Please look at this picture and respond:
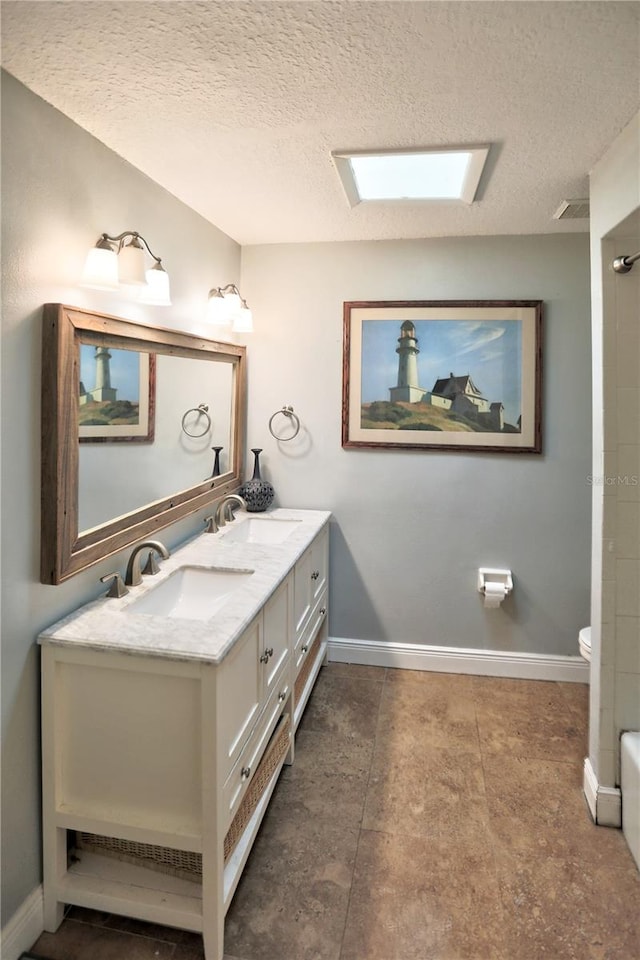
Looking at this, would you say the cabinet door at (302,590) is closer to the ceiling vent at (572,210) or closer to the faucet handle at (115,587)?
the faucet handle at (115,587)

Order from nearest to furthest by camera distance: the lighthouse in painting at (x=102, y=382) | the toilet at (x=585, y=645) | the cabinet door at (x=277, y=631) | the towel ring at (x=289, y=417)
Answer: the lighthouse in painting at (x=102, y=382) → the cabinet door at (x=277, y=631) → the toilet at (x=585, y=645) → the towel ring at (x=289, y=417)

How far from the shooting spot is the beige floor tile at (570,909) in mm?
1498

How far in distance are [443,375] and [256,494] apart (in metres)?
1.18

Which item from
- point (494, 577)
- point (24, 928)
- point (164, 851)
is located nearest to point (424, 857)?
point (164, 851)

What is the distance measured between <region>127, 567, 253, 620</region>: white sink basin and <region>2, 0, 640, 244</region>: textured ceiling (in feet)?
4.88

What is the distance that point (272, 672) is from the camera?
1951 mm

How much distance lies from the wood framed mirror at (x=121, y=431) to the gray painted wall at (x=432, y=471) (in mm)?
446

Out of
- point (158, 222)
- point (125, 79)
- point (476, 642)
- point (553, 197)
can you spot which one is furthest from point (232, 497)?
point (553, 197)

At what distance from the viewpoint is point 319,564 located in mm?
2836

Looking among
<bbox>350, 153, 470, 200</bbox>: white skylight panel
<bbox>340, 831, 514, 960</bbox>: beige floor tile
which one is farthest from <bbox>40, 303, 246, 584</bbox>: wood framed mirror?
<bbox>340, 831, 514, 960</bbox>: beige floor tile

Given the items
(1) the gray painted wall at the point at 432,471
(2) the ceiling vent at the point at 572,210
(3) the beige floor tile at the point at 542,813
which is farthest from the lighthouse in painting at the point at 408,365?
(3) the beige floor tile at the point at 542,813

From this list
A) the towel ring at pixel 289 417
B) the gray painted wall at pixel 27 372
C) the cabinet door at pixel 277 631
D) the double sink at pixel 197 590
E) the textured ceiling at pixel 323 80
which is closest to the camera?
the textured ceiling at pixel 323 80

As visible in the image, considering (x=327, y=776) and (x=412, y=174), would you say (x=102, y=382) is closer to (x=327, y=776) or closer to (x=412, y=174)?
(x=412, y=174)

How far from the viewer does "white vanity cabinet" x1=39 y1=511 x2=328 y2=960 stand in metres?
1.44
